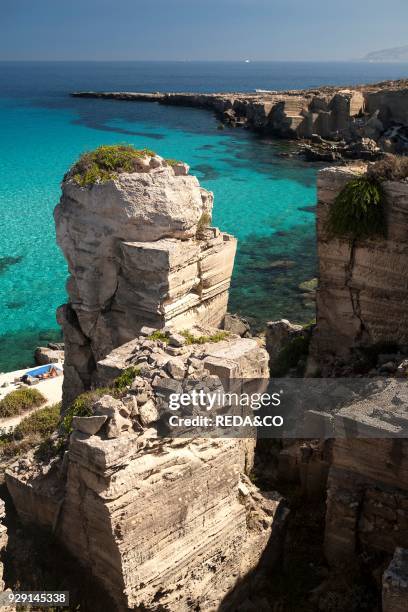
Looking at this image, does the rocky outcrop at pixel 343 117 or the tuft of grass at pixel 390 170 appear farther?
the rocky outcrop at pixel 343 117

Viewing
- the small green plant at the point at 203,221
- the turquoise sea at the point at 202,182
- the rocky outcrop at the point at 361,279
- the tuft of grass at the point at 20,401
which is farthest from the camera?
the turquoise sea at the point at 202,182

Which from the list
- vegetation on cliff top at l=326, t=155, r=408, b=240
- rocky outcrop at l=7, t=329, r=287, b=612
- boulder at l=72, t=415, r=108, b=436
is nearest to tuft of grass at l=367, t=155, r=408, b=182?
vegetation on cliff top at l=326, t=155, r=408, b=240

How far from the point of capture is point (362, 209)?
10.0 metres

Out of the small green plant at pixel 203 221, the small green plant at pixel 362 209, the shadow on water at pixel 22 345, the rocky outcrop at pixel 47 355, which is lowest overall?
the shadow on water at pixel 22 345

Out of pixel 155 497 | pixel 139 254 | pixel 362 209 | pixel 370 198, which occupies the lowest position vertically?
pixel 155 497

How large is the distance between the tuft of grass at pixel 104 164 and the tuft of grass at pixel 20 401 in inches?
236

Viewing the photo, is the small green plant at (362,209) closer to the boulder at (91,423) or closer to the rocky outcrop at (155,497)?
the rocky outcrop at (155,497)

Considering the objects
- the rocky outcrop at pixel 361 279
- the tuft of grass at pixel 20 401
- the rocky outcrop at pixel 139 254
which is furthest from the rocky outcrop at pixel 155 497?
the tuft of grass at pixel 20 401

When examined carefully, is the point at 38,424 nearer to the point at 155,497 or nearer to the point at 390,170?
the point at 155,497

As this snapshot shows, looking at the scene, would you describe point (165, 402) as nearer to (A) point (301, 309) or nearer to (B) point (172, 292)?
(B) point (172, 292)

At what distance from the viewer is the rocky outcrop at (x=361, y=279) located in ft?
33.0

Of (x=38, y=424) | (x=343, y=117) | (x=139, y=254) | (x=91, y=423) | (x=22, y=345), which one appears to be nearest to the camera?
(x=91, y=423)

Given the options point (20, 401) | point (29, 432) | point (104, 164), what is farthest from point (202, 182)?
point (104, 164)

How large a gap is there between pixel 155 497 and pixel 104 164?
20.1 ft
